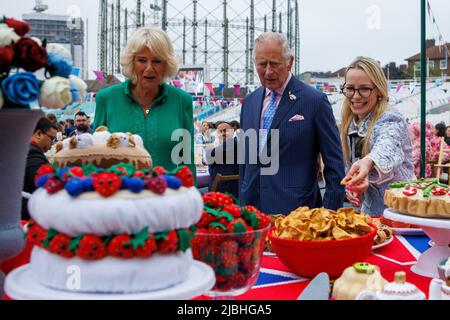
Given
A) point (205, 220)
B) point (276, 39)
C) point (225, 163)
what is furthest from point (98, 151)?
point (225, 163)

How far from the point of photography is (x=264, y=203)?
2447mm

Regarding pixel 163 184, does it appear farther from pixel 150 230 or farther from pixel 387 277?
pixel 387 277

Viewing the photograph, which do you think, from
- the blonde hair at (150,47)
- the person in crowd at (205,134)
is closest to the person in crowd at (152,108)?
the blonde hair at (150,47)

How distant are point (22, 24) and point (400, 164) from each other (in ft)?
5.44

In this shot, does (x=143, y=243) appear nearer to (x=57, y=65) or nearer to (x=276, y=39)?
(x=57, y=65)

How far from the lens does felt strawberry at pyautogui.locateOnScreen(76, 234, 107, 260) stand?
805 mm

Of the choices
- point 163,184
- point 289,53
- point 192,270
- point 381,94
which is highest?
point 289,53

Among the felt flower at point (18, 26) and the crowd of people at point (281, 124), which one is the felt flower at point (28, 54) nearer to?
the felt flower at point (18, 26)

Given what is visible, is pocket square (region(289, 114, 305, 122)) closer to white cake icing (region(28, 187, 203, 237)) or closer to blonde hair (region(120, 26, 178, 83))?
blonde hair (region(120, 26, 178, 83))

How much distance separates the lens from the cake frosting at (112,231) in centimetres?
81

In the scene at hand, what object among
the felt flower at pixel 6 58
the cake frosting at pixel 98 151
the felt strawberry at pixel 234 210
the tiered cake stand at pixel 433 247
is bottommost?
the tiered cake stand at pixel 433 247

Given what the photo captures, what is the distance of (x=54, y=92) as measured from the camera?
3.11 ft
